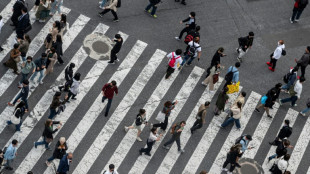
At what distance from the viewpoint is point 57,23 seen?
22.1 m

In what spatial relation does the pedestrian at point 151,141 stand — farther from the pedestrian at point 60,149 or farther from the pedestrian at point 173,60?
the pedestrian at point 173,60

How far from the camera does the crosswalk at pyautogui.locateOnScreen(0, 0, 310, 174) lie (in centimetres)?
2023

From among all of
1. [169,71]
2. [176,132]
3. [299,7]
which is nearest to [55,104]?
[176,132]

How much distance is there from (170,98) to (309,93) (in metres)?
6.51

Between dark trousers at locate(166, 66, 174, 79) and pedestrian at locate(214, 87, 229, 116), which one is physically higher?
dark trousers at locate(166, 66, 174, 79)

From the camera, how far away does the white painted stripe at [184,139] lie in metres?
20.3

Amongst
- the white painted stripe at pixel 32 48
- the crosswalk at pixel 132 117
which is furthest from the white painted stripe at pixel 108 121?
the white painted stripe at pixel 32 48

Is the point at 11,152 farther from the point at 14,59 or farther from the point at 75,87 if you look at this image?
the point at 14,59

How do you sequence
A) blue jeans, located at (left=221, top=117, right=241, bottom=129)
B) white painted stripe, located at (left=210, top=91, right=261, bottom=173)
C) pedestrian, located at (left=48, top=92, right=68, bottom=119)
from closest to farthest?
1. pedestrian, located at (left=48, top=92, right=68, bottom=119)
2. white painted stripe, located at (left=210, top=91, right=261, bottom=173)
3. blue jeans, located at (left=221, top=117, right=241, bottom=129)

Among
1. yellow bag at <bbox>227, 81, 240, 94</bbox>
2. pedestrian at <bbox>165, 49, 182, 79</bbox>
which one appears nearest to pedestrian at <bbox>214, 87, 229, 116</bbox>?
yellow bag at <bbox>227, 81, 240, 94</bbox>

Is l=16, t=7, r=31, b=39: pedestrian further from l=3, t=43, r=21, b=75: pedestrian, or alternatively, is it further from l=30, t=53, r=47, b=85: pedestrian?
l=30, t=53, r=47, b=85: pedestrian

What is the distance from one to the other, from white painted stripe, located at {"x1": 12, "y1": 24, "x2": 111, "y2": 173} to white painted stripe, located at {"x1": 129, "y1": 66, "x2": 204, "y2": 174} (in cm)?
349

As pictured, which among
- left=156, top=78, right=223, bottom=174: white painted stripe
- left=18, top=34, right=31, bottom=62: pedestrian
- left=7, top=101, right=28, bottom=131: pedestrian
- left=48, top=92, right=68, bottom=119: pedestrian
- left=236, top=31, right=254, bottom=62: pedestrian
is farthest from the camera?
left=236, top=31, right=254, bottom=62: pedestrian

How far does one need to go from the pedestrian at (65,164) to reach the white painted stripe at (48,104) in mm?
1551
